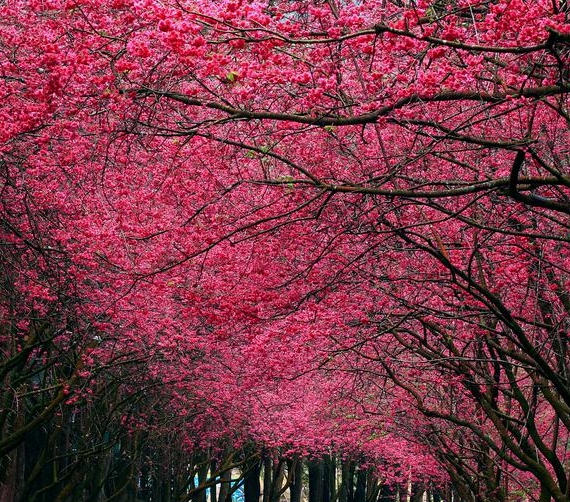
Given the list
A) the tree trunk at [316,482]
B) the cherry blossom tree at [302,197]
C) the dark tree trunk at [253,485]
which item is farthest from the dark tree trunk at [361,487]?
the cherry blossom tree at [302,197]

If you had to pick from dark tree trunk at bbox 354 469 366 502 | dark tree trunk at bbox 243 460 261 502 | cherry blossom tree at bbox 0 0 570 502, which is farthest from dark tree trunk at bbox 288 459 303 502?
cherry blossom tree at bbox 0 0 570 502


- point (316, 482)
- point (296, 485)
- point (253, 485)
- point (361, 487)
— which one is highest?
point (361, 487)

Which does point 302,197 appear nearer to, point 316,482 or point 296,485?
point 296,485

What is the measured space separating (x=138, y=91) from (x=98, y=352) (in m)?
13.5

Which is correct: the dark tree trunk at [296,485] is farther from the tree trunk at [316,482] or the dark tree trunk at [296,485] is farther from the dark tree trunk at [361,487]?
the dark tree trunk at [361,487]

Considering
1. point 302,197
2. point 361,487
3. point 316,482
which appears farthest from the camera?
point 361,487

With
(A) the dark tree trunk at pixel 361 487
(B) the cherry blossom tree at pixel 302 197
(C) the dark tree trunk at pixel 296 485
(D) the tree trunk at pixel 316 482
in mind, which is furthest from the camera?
(A) the dark tree trunk at pixel 361 487

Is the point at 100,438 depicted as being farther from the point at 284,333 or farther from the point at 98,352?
the point at 284,333

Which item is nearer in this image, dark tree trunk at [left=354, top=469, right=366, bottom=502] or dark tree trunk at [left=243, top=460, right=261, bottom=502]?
dark tree trunk at [left=243, top=460, right=261, bottom=502]

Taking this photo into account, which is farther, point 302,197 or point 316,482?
point 316,482

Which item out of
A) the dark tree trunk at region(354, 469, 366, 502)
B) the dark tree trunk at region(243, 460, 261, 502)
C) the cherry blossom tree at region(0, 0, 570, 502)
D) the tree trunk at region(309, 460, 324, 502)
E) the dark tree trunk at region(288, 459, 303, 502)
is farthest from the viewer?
the dark tree trunk at region(354, 469, 366, 502)

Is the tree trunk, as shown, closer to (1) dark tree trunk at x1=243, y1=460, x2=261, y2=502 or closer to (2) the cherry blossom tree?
(1) dark tree trunk at x1=243, y1=460, x2=261, y2=502

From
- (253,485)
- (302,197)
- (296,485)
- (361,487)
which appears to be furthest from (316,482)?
(302,197)

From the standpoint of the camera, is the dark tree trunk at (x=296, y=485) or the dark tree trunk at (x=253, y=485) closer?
the dark tree trunk at (x=253, y=485)
